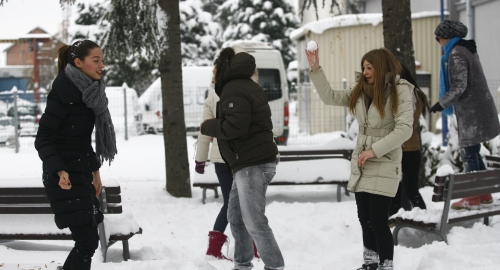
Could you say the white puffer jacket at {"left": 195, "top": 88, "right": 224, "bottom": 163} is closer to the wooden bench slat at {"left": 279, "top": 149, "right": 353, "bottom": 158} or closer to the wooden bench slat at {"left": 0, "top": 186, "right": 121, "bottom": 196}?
the wooden bench slat at {"left": 0, "top": 186, "right": 121, "bottom": 196}

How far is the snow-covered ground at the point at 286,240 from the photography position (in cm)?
507

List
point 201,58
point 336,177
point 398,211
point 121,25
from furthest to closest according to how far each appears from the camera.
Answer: point 201,58
point 121,25
point 336,177
point 398,211

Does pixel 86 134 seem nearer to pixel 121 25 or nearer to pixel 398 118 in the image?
pixel 398 118

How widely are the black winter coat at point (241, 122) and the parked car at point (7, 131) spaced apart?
12828 millimetres

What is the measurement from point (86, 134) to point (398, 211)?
11.5 feet

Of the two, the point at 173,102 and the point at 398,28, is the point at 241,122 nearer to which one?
the point at 398,28

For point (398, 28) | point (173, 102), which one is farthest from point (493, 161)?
point (173, 102)

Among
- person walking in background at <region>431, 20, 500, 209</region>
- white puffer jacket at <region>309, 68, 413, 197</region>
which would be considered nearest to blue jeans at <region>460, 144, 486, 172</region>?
person walking in background at <region>431, 20, 500, 209</region>

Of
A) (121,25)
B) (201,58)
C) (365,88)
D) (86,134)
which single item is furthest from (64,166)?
(201,58)

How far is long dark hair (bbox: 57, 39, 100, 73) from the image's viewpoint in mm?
4109

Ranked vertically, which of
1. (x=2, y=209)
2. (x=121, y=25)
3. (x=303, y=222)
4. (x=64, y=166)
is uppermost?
(x=121, y=25)

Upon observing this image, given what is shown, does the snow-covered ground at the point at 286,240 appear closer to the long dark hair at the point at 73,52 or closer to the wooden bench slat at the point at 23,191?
the wooden bench slat at the point at 23,191

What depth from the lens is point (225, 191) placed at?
5.75 m

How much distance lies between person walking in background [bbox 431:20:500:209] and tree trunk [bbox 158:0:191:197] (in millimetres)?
3986
